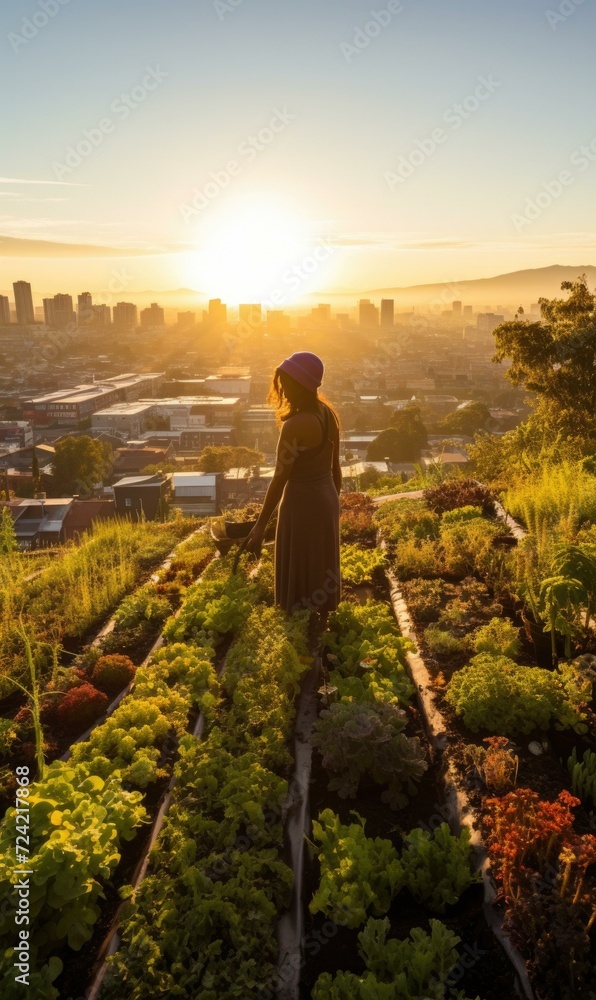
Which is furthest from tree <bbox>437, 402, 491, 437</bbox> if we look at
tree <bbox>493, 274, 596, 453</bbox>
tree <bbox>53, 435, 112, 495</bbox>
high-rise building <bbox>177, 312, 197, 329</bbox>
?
high-rise building <bbox>177, 312, 197, 329</bbox>

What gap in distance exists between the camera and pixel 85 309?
132375mm

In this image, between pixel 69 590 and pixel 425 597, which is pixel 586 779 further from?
pixel 69 590

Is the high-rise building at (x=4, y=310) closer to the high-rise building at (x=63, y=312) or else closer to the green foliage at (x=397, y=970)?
the high-rise building at (x=63, y=312)

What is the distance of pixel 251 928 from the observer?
2473mm

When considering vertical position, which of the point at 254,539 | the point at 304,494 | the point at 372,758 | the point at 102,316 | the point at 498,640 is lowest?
the point at 372,758

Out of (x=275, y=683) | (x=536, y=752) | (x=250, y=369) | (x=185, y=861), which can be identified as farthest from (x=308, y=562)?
(x=250, y=369)

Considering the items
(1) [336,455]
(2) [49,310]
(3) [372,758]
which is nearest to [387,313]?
(2) [49,310]

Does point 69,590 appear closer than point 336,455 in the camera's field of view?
No

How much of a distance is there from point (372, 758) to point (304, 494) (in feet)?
6.30

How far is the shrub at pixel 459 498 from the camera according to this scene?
832 centimetres

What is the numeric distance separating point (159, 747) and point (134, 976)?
1.55m

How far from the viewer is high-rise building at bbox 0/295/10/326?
13512cm

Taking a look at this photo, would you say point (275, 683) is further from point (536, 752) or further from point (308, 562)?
point (536, 752)

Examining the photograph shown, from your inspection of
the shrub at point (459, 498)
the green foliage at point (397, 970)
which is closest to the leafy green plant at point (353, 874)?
the green foliage at point (397, 970)
